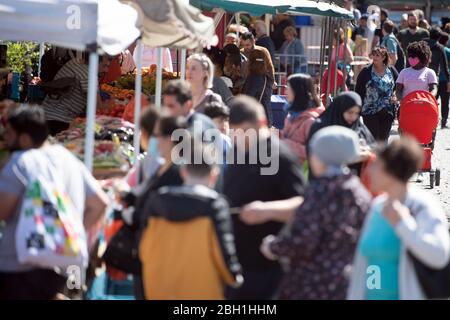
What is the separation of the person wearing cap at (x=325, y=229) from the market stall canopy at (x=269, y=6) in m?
7.53

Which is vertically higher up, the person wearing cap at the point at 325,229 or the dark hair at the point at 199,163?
the dark hair at the point at 199,163

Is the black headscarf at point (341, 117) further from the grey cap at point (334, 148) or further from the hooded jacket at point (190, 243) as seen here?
the hooded jacket at point (190, 243)

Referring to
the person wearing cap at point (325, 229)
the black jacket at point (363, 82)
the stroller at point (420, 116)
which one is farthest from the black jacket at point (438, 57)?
the person wearing cap at point (325, 229)

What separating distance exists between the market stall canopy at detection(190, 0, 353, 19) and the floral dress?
1.48 m

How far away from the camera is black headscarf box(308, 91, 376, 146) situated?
896cm

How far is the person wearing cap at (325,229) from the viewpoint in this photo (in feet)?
19.0

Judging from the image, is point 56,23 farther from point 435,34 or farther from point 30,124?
point 435,34

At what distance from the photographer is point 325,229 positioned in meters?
5.81

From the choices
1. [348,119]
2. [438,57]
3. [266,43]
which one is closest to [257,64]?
[266,43]

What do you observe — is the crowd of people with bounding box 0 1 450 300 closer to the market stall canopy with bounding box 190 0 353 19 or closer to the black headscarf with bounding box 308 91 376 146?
the black headscarf with bounding box 308 91 376 146

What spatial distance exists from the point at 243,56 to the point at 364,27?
10.7 m

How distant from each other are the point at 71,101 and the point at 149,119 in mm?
4513

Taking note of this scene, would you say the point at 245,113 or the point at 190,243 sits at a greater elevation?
the point at 245,113

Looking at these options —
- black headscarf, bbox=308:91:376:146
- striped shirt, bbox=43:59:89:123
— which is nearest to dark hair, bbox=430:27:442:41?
striped shirt, bbox=43:59:89:123
